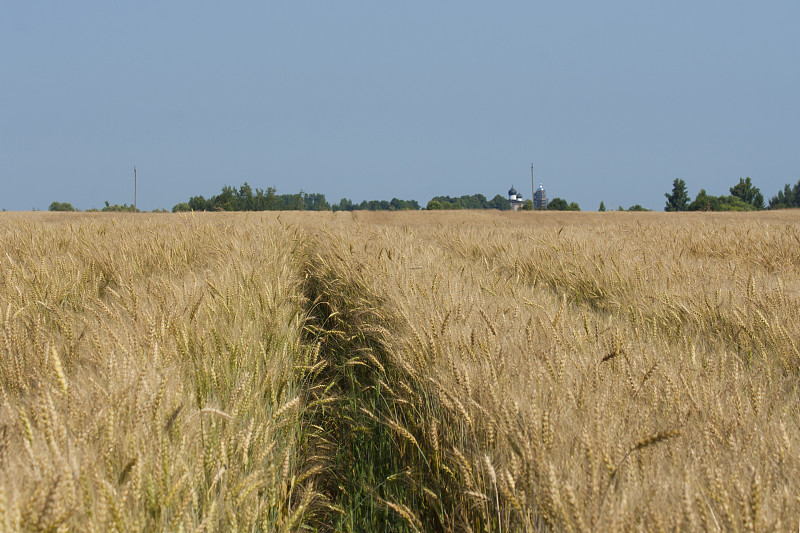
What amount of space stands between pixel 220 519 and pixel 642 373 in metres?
1.25

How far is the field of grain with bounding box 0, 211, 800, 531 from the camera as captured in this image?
0.95 m

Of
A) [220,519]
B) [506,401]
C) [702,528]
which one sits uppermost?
[506,401]

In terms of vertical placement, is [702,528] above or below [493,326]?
below

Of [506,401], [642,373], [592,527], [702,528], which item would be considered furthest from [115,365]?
[642,373]

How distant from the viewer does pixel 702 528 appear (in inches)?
35.5

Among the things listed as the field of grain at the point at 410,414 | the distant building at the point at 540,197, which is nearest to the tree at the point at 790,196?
the distant building at the point at 540,197

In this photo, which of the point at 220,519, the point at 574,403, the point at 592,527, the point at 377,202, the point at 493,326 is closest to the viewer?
the point at 592,527

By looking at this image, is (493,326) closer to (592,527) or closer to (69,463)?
(592,527)

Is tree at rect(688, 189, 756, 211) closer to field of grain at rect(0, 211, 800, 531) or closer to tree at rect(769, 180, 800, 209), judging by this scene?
tree at rect(769, 180, 800, 209)

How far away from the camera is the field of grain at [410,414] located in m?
0.95

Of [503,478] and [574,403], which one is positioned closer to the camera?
[503,478]

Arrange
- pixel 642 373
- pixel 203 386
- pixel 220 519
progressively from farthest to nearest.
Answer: pixel 203 386, pixel 642 373, pixel 220 519

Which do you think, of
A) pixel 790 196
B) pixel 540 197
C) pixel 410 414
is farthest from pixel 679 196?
pixel 410 414

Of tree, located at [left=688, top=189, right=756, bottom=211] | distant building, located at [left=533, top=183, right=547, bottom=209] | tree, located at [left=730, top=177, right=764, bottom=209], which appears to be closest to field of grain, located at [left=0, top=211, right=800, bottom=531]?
tree, located at [left=688, top=189, right=756, bottom=211]
